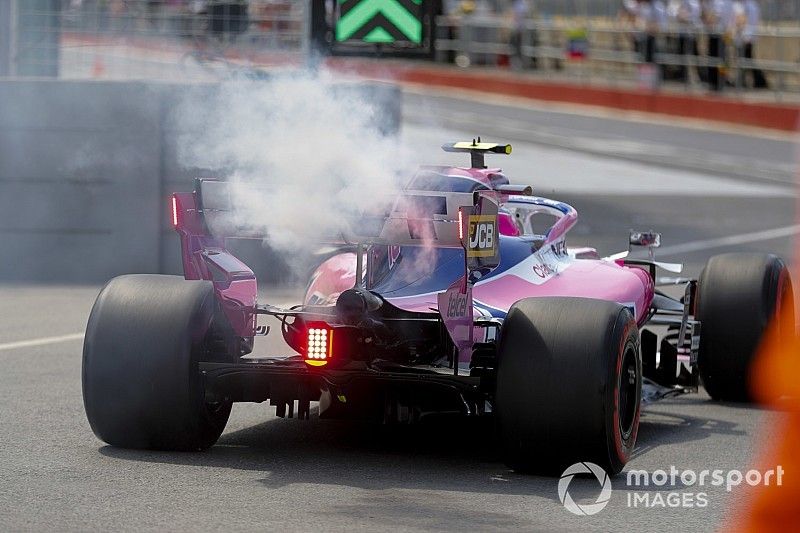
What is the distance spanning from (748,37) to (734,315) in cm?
2131

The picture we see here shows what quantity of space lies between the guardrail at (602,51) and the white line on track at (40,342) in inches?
793

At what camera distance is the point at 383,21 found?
45.9ft

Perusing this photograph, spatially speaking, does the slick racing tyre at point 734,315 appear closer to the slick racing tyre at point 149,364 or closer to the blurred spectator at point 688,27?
the slick racing tyre at point 149,364

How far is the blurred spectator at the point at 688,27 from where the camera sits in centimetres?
3033

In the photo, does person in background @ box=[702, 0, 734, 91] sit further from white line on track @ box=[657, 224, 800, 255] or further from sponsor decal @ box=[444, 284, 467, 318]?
sponsor decal @ box=[444, 284, 467, 318]

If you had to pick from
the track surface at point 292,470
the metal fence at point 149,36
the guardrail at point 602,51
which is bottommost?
the track surface at point 292,470

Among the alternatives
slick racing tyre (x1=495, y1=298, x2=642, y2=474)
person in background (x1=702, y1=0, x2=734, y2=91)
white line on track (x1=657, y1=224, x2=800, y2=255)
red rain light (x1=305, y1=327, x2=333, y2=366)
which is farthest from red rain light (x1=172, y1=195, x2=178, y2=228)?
person in background (x1=702, y1=0, x2=734, y2=91)

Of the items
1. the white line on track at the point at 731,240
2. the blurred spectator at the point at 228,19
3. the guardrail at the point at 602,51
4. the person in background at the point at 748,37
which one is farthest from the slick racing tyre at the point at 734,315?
the person in background at the point at 748,37

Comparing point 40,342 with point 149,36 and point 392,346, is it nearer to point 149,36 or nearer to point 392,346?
point 392,346

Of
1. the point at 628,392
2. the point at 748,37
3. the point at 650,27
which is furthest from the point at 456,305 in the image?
the point at 650,27

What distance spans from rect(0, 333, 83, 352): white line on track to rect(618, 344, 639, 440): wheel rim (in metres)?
4.42

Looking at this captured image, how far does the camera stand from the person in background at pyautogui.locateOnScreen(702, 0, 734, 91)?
29516 mm

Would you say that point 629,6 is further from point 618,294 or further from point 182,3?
point 618,294

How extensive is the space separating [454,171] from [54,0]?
24.6ft
